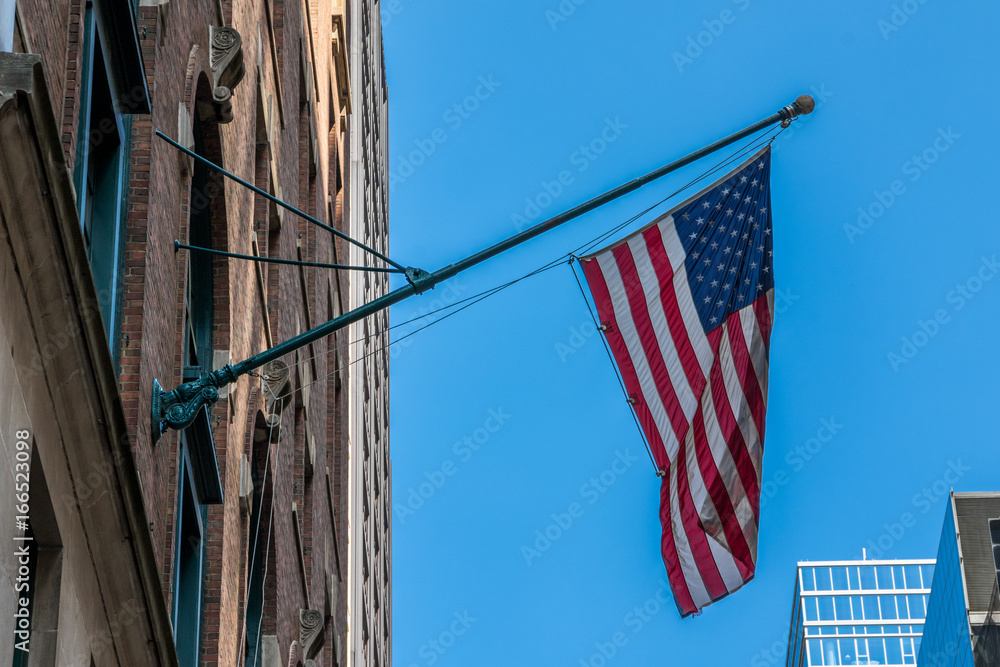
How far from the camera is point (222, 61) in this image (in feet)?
53.9

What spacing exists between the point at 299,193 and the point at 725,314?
10560 millimetres

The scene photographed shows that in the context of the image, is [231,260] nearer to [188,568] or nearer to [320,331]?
[188,568]

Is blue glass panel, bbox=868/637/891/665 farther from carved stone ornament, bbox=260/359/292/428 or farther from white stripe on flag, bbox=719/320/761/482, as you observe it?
white stripe on flag, bbox=719/320/761/482

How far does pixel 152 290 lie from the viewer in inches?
517

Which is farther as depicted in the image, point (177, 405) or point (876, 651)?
point (876, 651)

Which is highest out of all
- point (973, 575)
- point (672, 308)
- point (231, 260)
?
point (973, 575)

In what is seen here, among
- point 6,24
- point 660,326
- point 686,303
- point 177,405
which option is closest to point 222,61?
point 177,405

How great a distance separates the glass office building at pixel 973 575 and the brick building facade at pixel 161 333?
32.0m

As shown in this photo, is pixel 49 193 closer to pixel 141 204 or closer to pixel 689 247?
pixel 141 204

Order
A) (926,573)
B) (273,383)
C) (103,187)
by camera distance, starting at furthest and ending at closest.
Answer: (926,573)
(273,383)
(103,187)

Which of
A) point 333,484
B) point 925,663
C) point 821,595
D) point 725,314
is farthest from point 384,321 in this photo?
point 821,595

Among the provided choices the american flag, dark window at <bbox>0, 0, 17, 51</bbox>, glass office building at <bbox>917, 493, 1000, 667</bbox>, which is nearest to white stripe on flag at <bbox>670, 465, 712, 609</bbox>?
the american flag

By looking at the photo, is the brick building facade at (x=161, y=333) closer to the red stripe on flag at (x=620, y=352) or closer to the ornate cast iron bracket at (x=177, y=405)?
the ornate cast iron bracket at (x=177, y=405)

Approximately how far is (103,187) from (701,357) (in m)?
6.66
